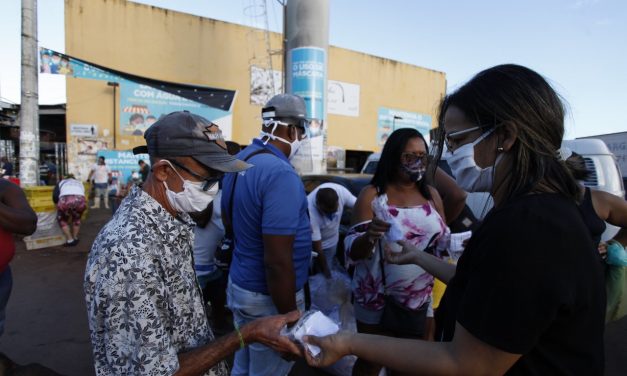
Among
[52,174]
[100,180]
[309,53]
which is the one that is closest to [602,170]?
[309,53]

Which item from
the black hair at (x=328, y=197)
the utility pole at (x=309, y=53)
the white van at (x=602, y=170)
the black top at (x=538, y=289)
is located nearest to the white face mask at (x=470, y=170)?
the black top at (x=538, y=289)

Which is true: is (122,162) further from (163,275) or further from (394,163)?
(163,275)

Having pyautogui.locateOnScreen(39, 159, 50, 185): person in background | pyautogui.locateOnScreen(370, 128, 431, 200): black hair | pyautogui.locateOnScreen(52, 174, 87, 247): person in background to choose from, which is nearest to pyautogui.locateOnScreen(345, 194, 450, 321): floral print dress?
pyautogui.locateOnScreen(370, 128, 431, 200): black hair

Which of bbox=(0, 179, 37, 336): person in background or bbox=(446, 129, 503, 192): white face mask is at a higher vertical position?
bbox=(446, 129, 503, 192): white face mask

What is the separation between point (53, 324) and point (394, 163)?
430 centimetres

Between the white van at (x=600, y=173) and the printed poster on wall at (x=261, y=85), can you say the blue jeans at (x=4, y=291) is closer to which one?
the white van at (x=600, y=173)

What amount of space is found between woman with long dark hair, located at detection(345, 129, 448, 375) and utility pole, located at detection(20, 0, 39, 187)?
349 inches

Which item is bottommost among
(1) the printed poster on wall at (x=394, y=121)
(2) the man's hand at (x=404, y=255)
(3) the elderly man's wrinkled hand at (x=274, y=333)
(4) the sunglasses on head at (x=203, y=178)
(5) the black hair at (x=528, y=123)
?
(3) the elderly man's wrinkled hand at (x=274, y=333)

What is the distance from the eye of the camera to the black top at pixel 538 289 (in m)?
0.88

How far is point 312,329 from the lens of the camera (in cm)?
134

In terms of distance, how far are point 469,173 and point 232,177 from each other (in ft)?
4.59

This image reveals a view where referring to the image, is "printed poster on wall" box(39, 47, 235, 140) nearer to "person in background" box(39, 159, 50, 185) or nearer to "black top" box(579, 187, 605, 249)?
"person in background" box(39, 159, 50, 185)

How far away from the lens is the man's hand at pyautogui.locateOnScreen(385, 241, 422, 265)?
2021 millimetres

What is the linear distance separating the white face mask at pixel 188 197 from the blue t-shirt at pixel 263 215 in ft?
1.45
